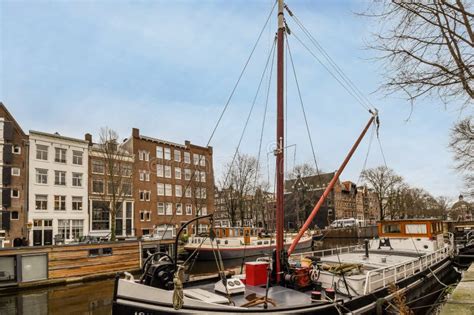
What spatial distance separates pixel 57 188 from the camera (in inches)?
1462

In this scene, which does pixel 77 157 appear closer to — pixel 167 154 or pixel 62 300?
pixel 167 154

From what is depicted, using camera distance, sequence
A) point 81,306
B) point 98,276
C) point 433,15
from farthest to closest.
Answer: point 98,276 → point 81,306 → point 433,15

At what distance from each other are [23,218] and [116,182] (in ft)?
30.8

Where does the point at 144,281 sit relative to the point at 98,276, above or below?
above

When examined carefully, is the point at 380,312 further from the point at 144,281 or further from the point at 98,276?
the point at 98,276

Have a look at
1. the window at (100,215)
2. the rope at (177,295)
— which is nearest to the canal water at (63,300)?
the rope at (177,295)

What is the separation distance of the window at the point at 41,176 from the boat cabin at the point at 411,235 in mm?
33811

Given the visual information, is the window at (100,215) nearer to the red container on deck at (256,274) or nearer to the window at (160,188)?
the window at (160,188)

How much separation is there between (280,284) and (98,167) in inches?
1437

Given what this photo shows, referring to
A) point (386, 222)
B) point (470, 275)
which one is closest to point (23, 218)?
point (386, 222)

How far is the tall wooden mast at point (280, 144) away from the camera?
10.0 meters

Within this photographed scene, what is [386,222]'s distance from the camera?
18.3m

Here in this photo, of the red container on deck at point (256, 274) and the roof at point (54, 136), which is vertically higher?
the roof at point (54, 136)

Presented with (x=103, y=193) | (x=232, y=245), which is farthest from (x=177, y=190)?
(x=232, y=245)
